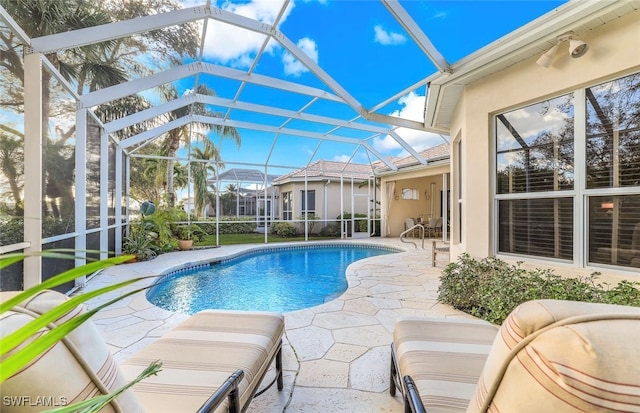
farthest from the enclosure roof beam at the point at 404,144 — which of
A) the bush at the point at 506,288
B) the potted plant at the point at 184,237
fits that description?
the potted plant at the point at 184,237

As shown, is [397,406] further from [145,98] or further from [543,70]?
[145,98]

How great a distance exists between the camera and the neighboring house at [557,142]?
3.28 meters

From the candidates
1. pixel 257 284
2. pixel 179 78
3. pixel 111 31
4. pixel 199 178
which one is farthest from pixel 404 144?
pixel 199 178

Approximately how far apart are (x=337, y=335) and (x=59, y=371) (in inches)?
114

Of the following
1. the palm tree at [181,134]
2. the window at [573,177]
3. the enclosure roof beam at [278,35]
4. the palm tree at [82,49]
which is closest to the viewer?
the window at [573,177]

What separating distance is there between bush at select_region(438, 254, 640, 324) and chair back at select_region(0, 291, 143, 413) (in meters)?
3.86

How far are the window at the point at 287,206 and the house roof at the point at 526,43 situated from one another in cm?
1230

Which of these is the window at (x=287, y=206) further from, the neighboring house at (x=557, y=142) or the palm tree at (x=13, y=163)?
the palm tree at (x=13, y=163)

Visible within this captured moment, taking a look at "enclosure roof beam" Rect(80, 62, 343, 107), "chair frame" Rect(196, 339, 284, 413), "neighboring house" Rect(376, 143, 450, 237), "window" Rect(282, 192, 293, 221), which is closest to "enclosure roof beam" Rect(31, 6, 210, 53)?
"enclosure roof beam" Rect(80, 62, 343, 107)

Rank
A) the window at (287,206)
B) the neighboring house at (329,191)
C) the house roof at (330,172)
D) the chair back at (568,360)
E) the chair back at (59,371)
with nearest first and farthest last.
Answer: the chair back at (568,360) < the chair back at (59,371) < the house roof at (330,172) < the neighboring house at (329,191) < the window at (287,206)

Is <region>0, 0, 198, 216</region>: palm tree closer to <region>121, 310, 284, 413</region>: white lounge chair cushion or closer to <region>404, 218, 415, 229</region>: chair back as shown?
<region>121, 310, 284, 413</region>: white lounge chair cushion

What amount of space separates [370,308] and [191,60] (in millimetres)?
5915

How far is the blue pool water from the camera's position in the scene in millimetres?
5227

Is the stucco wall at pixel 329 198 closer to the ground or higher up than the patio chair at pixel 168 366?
higher up
